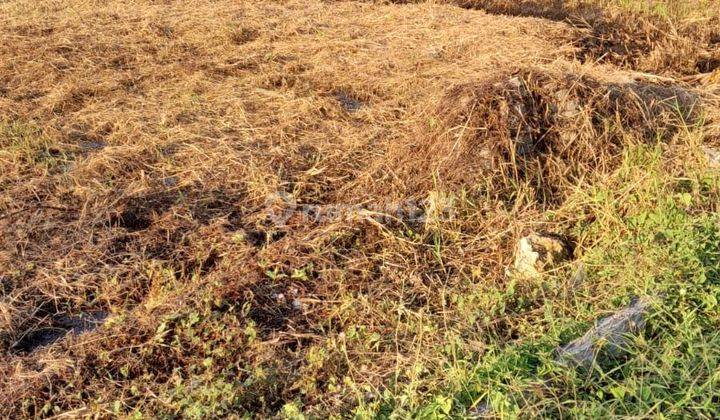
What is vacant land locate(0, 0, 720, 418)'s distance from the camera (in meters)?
2.45

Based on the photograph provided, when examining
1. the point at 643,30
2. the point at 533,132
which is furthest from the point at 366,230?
the point at 643,30

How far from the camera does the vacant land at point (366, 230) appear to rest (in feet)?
8.04

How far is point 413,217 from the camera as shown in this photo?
Result: 3.41m

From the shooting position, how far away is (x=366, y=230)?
3322 millimetres

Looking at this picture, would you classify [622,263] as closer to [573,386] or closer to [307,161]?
[573,386]

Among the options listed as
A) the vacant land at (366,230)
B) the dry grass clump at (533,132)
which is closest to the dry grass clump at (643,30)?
the vacant land at (366,230)

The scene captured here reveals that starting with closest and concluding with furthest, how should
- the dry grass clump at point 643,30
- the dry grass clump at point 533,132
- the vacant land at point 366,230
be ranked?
the vacant land at point 366,230, the dry grass clump at point 533,132, the dry grass clump at point 643,30

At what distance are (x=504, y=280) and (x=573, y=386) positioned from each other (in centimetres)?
87

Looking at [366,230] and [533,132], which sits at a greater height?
[533,132]

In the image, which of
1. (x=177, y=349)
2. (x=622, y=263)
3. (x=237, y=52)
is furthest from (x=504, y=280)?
(x=237, y=52)

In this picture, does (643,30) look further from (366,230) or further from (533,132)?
(366,230)

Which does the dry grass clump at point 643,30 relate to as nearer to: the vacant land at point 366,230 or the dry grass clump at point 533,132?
the vacant land at point 366,230

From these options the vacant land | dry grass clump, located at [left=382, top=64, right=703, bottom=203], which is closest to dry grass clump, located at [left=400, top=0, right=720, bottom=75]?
the vacant land

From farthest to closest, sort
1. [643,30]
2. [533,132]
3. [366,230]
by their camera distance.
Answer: [643,30]
[533,132]
[366,230]
